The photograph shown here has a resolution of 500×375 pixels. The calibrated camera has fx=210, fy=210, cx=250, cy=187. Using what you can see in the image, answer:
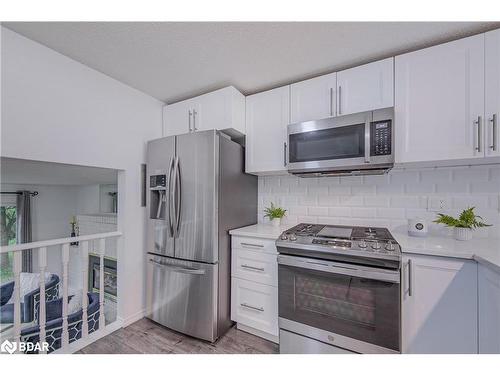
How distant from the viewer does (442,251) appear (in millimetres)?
1207

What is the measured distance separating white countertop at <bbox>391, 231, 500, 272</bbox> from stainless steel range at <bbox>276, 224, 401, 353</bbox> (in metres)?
0.11

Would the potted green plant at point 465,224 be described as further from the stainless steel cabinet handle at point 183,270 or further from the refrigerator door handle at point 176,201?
the refrigerator door handle at point 176,201

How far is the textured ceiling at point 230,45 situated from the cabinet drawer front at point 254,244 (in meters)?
1.44

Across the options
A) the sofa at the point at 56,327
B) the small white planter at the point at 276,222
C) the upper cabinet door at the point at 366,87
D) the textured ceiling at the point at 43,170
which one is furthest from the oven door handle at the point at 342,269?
the sofa at the point at 56,327

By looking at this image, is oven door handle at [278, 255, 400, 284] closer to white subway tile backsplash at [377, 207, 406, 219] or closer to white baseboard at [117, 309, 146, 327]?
white subway tile backsplash at [377, 207, 406, 219]

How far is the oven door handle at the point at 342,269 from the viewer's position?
1251mm

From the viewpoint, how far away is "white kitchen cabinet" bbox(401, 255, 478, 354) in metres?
1.17

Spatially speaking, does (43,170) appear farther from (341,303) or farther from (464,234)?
(464,234)

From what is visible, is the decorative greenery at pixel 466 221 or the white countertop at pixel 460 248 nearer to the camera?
the white countertop at pixel 460 248

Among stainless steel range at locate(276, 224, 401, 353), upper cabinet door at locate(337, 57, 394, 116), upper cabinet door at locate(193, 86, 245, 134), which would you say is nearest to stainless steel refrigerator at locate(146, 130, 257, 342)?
upper cabinet door at locate(193, 86, 245, 134)

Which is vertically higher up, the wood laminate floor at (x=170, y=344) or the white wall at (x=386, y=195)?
the white wall at (x=386, y=195)

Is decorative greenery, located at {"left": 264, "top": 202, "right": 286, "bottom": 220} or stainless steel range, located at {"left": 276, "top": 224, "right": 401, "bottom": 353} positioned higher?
decorative greenery, located at {"left": 264, "top": 202, "right": 286, "bottom": 220}

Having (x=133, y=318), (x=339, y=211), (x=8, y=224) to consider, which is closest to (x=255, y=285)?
(x=339, y=211)

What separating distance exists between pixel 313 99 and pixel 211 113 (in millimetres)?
957
